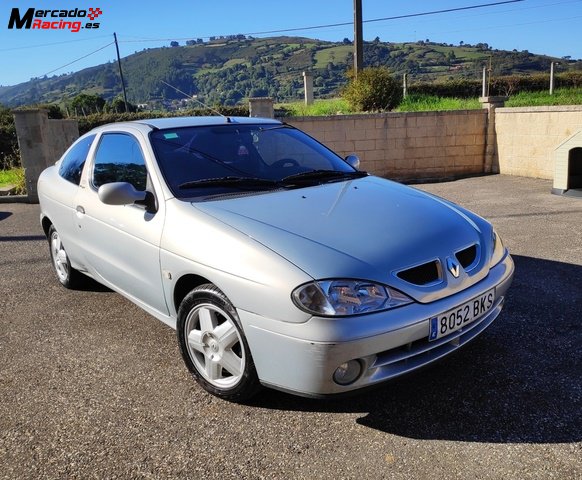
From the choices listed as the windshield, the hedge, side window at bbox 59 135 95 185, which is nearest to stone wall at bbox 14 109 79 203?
side window at bbox 59 135 95 185

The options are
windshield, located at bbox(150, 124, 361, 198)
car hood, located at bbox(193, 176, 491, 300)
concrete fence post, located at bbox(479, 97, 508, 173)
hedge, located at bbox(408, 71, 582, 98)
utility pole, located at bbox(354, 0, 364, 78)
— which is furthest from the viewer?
hedge, located at bbox(408, 71, 582, 98)

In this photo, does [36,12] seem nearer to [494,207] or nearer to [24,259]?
[24,259]

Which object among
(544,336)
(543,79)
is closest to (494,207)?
(544,336)

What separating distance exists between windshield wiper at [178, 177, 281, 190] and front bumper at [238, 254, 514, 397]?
3.55 ft

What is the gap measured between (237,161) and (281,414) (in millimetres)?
1744

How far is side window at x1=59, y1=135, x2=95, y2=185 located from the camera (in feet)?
14.4

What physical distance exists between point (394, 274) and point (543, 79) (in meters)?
27.1

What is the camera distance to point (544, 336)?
359cm

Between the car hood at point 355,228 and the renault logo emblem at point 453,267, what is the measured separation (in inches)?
1.4

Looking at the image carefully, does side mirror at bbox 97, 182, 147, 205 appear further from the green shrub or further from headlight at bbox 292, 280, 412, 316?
the green shrub

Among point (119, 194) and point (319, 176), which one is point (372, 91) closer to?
point (319, 176)

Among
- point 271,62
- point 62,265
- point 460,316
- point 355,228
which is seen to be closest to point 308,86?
point 62,265

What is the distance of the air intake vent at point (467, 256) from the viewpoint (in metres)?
2.86

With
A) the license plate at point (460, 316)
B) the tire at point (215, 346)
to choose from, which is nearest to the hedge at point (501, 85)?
the license plate at point (460, 316)
